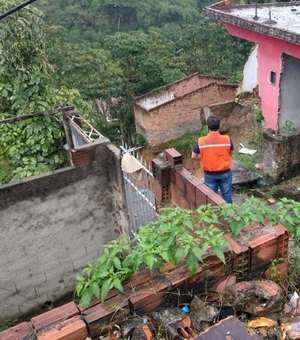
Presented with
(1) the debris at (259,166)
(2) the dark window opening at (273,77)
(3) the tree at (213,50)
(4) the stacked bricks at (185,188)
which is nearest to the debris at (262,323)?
(4) the stacked bricks at (185,188)

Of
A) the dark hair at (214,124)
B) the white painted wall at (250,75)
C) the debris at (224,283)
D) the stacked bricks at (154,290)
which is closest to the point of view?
the stacked bricks at (154,290)

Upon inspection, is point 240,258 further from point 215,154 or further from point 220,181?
point 220,181

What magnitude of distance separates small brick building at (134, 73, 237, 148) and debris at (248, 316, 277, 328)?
1464 cm

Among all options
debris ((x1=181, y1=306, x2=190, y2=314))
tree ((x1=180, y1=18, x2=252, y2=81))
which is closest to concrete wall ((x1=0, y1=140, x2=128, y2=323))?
Result: debris ((x1=181, y1=306, x2=190, y2=314))

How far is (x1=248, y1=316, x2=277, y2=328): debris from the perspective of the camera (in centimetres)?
284

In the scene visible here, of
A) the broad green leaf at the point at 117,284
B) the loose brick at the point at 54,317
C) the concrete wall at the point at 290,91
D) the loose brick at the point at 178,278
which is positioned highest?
the broad green leaf at the point at 117,284

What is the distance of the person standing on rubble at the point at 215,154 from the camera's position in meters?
5.43

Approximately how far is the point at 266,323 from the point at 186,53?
21.0 meters

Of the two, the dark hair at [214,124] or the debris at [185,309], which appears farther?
the dark hair at [214,124]

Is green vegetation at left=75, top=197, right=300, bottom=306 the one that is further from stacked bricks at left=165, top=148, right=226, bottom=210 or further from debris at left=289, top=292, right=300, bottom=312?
stacked bricks at left=165, top=148, right=226, bottom=210

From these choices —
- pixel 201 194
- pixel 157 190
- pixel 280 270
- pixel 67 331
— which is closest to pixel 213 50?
pixel 157 190

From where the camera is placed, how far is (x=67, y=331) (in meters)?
2.77

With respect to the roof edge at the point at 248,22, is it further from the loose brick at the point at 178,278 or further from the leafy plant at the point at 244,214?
the loose brick at the point at 178,278

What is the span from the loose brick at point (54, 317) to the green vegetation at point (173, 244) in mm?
100
